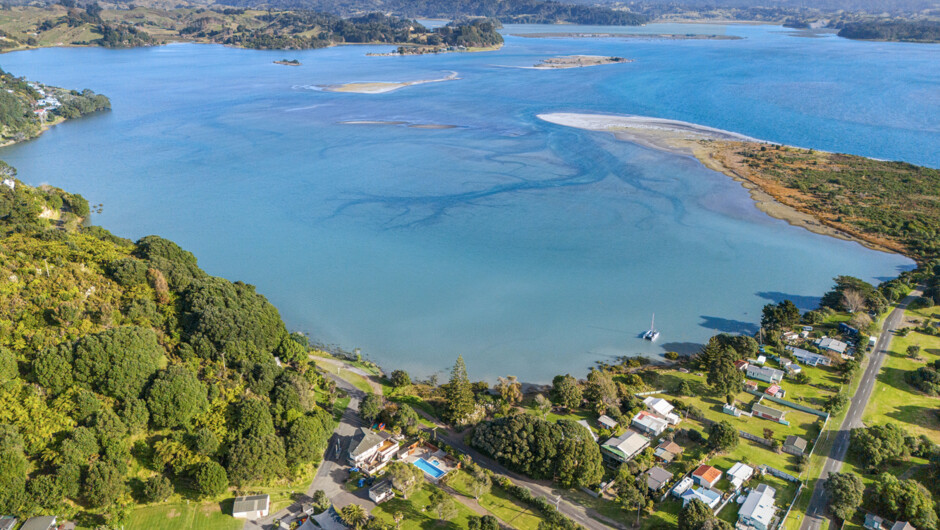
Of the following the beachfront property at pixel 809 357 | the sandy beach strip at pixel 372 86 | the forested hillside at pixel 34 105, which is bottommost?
the beachfront property at pixel 809 357

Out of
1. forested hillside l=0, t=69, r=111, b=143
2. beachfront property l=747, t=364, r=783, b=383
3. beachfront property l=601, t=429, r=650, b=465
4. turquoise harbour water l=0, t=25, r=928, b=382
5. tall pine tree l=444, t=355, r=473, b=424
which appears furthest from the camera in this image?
forested hillside l=0, t=69, r=111, b=143

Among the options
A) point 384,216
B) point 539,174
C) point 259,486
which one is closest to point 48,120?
point 384,216

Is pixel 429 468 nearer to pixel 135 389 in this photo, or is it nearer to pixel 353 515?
pixel 353 515

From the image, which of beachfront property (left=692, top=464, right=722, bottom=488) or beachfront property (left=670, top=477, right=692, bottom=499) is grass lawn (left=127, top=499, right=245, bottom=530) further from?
beachfront property (left=692, top=464, right=722, bottom=488)

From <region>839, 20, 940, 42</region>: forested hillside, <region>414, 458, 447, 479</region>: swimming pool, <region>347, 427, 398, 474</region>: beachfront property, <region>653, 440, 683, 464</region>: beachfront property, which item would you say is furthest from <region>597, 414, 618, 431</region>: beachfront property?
<region>839, 20, 940, 42</region>: forested hillside

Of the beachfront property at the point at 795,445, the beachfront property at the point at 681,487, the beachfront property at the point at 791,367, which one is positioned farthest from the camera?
the beachfront property at the point at 791,367

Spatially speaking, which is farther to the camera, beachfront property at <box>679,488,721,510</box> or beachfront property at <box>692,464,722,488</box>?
beachfront property at <box>692,464,722,488</box>

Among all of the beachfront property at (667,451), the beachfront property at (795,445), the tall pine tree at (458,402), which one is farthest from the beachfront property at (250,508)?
the beachfront property at (795,445)

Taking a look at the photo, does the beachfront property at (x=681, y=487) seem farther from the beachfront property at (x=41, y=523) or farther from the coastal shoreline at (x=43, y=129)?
the coastal shoreline at (x=43, y=129)
